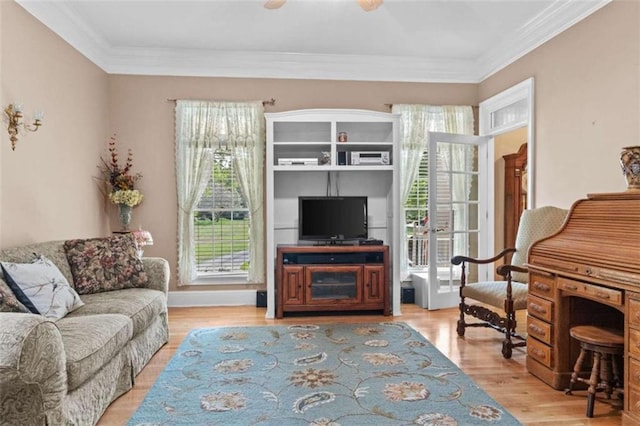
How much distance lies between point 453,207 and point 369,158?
1.19m

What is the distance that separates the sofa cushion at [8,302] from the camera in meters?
2.35

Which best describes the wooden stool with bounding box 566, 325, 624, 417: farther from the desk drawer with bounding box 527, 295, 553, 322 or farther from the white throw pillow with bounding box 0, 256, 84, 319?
the white throw pillow with bounding box 0, 256, 84, 319

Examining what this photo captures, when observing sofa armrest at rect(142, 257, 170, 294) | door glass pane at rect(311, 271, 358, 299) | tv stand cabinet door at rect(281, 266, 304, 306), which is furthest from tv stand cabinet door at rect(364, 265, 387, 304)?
sofa armrest at rect(142, 257, 170, 294)

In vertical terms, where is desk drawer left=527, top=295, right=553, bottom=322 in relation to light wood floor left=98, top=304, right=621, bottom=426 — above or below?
above

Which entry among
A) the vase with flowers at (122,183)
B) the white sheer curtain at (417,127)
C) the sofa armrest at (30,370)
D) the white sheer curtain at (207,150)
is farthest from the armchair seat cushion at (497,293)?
the vase with flowers at (122,183)

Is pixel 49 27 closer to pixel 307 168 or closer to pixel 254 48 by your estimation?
pixel 254 48

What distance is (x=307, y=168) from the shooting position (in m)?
4.77

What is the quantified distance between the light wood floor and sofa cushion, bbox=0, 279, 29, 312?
0.78 meters

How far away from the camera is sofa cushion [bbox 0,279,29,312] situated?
92.5 inches

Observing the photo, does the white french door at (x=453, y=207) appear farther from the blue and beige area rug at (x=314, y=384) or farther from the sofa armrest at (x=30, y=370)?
the sofa armrest at (x=30, y=370)

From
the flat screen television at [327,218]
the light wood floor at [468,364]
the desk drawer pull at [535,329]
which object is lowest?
the light wood floor at [468,364]

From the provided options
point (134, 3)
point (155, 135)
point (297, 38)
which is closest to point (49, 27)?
point (134, 3)

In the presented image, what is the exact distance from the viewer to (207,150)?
5.01 metres

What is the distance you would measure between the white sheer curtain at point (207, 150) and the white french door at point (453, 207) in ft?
6.65
